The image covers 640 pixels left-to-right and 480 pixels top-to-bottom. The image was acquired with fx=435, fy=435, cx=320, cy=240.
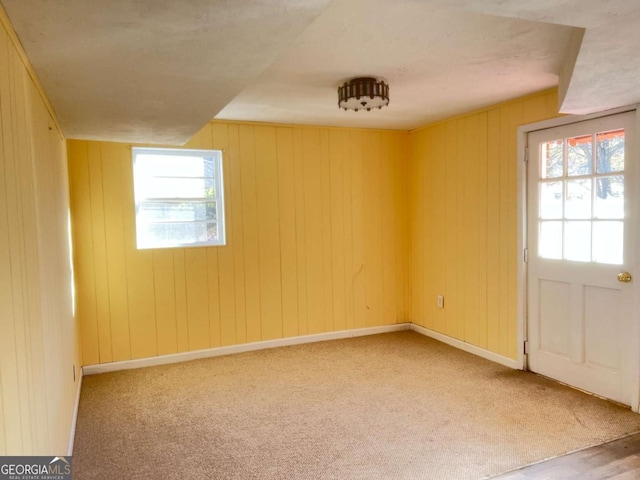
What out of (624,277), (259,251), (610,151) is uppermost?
(610,151)

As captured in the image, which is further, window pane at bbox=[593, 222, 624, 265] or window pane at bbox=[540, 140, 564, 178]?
window pane at bbox=[540, 140, 564, 178]

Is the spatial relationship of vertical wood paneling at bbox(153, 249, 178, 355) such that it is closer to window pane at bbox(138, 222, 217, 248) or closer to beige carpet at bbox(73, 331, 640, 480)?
window pane at bbox(138, 222, 217, 248)

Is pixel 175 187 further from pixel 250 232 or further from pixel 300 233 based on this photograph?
pixel 300 233

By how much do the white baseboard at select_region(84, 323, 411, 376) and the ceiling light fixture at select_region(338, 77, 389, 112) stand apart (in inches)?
103

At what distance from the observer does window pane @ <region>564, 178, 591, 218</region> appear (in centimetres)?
319

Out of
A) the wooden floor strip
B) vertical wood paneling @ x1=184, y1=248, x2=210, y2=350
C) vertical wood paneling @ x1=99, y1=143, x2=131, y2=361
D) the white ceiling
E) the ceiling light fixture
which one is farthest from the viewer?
vertical wood paneling @ x1=184, y1=248, x2=210, y2=350

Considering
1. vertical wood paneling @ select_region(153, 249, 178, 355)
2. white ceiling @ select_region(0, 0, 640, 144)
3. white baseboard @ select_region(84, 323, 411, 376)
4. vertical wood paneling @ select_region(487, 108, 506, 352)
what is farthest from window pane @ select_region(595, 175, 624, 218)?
vertical wood paneling @ select_region(153, 249, 178, 355)

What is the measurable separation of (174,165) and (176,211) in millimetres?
436

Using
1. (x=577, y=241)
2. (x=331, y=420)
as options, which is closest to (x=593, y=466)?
(x=331, y=420)

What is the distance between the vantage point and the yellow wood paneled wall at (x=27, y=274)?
1.26 meters

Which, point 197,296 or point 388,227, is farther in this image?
point 388,227

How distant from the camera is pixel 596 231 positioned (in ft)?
10.3

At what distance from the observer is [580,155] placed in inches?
127

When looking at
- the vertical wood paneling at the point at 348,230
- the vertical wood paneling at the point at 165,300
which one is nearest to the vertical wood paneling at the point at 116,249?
the vertical wood paneling at the point at 165,300
